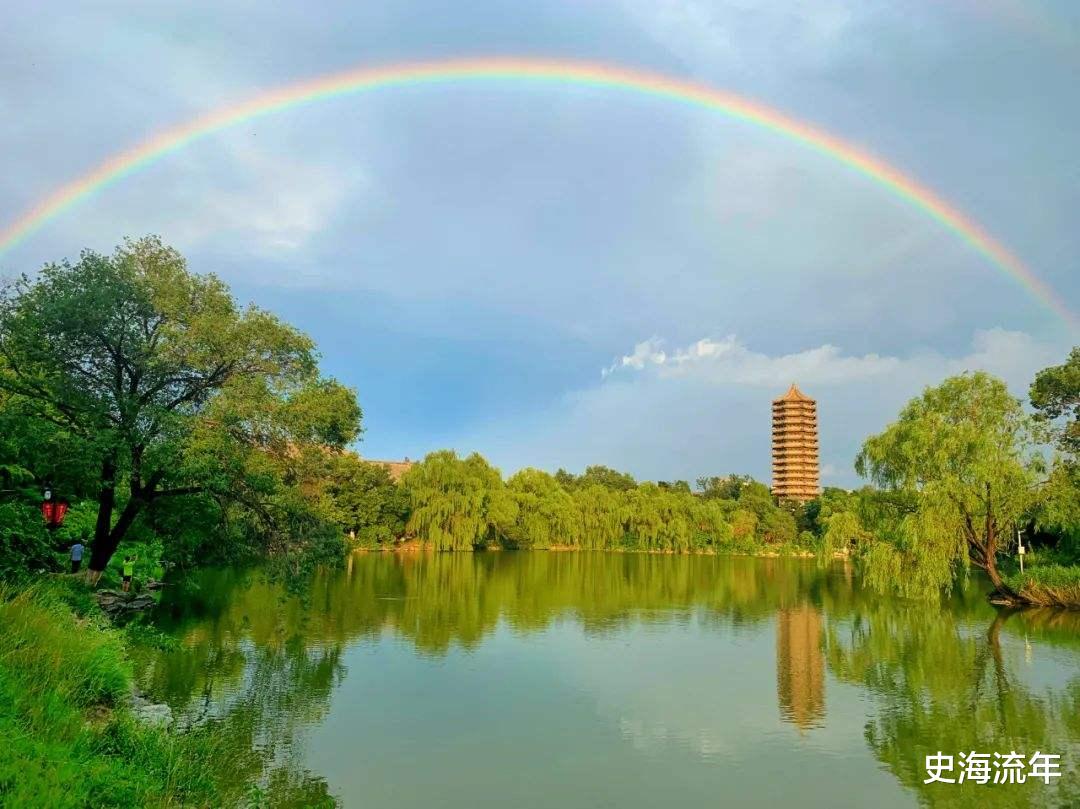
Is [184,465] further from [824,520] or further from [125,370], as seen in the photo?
[824,520]

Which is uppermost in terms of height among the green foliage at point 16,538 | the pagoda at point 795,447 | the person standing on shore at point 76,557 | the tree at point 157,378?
the pagoda at point 795,447

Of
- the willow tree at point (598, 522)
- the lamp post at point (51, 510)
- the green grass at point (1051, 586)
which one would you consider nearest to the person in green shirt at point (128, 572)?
the lamp post at point (51, 510)

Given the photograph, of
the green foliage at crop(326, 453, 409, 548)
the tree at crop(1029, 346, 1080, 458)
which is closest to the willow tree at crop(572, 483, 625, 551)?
the green foliage at crop(326, 453, 409, 548)

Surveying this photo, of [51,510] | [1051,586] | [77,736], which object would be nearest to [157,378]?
[51,510]

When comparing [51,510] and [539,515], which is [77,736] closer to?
[51,510]

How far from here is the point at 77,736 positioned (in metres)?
4.96

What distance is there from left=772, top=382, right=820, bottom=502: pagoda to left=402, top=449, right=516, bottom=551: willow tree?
62.8 meters

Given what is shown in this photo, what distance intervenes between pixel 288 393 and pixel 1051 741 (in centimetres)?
1178

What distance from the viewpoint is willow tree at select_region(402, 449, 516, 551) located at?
150 feet

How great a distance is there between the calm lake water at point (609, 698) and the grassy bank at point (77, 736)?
39.5 inches

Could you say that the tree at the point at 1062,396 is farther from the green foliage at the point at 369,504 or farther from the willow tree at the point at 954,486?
the green foliage at the point at 369,504

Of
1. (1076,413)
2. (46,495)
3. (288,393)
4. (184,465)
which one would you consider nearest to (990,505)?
(1076,413)

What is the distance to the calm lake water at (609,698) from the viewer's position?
7.41 m

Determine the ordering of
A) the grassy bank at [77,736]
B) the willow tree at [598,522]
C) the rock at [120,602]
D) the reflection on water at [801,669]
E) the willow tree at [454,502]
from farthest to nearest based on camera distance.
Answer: the willow tree at [598,522] < the willow tree at [454,502] < the rock at [120,602] < the reflection on water at [801,669] < the grassy bank at [77,736]
